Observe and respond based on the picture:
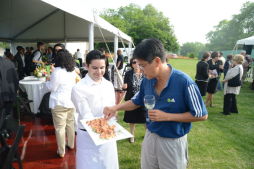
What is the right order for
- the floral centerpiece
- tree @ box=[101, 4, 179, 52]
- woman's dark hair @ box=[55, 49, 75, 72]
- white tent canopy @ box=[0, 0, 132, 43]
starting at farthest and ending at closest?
1. tree @ box=[101, 4, 179, 52]
2. white tent canopy @ box=[0, 0, 132, 43]
3. the floral centerpiece
4. woman's dark hair @ box=[55, 49, 75, 72]

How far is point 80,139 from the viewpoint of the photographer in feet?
6.72

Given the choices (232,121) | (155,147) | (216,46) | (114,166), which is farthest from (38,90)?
(216,46)

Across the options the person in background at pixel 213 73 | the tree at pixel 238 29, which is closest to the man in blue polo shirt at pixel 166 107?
the person in background at pixel 213 73

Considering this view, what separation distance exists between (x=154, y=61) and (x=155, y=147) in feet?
2.62

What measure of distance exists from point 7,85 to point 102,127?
2.24 m

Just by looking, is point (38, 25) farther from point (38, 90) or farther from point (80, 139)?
point (80, 139)

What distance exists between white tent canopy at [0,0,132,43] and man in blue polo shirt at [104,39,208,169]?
3562 mm

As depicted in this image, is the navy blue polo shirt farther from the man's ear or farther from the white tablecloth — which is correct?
the white tablecloth

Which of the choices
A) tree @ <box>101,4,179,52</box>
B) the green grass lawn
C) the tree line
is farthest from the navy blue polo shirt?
tree @ <box>101,4,179,52</box>

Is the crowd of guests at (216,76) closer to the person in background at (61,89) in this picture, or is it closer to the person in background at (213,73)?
the person in background at (213,73)

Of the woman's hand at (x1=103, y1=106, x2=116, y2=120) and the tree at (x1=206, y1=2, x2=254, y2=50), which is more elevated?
the tree at (x1=206, y1=2, x2=254, y2=50)

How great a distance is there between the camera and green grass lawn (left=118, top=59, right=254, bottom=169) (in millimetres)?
3322

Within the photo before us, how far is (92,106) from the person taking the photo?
2.01 m

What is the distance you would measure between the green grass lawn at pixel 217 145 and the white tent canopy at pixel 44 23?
10.6ft
